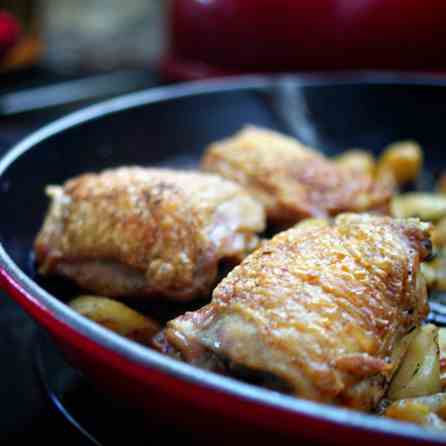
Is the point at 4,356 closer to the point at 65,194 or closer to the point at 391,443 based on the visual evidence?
the point at 65,194

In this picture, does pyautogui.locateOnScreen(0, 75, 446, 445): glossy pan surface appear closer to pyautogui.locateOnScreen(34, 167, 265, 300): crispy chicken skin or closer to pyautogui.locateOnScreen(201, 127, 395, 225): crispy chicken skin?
pyautogui.locateOnScreen(34, 167, 265, 300): crispy chicken skin

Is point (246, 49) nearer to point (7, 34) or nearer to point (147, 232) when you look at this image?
point (7, 34)

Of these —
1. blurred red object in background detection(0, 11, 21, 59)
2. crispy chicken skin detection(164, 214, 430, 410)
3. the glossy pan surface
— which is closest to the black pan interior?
the glossy pan surface

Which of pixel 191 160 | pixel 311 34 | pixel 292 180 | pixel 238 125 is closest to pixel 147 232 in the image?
pixel 292 180

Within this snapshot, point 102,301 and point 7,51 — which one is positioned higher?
point 7,51

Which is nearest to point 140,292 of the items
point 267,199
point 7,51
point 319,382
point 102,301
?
point 102,301

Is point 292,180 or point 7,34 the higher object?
point 7,34

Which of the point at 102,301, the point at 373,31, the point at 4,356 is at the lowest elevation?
the point at 4,356
